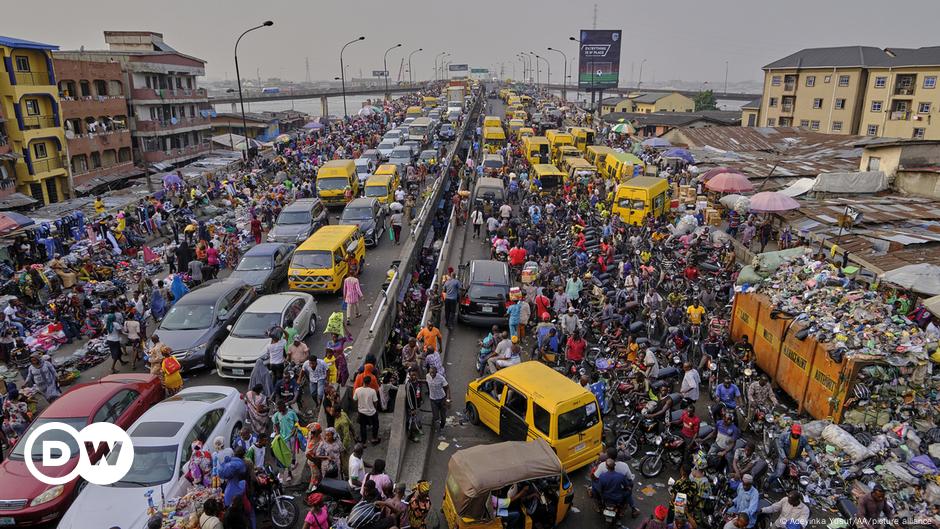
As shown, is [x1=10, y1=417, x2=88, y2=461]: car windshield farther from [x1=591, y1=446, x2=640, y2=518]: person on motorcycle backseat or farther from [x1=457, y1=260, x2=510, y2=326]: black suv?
[x1=457, y1=260, x2=510, y2=326]: black suv

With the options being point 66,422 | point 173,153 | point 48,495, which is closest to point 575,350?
point 66,422

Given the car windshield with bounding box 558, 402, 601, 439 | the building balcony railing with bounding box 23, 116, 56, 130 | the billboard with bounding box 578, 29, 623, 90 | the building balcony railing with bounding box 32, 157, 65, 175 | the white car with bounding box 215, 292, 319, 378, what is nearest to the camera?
the car windshield with bounding box 558, 402, 601, 439

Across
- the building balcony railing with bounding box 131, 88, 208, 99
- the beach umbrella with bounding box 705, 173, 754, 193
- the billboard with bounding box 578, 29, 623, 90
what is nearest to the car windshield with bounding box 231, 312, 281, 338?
the beach umbrella with bounding box 705, 173, 754, 193

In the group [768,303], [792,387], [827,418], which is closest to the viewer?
[827,418]

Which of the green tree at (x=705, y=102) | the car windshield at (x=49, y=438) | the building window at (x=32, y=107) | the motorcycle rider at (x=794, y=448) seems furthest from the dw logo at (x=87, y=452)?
the green tree at (x=705, y=102)

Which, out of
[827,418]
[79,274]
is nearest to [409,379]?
[827,418]

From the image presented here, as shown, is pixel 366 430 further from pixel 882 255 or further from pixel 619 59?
pixel 619 59

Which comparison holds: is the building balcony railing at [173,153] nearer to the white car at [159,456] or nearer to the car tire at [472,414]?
the white car at [159,456]
